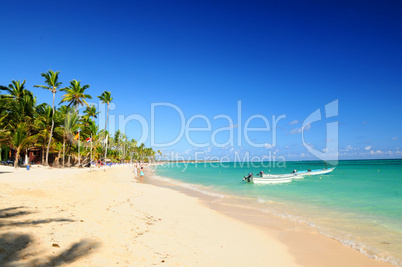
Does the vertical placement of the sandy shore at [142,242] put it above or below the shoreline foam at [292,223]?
above

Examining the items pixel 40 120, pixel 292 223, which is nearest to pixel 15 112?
pixel 40 120

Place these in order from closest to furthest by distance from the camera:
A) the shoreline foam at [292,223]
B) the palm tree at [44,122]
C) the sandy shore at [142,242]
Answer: the sandy shore at [142,242] → the shoreline foam at [292,223] → the palm tree at [44,122]

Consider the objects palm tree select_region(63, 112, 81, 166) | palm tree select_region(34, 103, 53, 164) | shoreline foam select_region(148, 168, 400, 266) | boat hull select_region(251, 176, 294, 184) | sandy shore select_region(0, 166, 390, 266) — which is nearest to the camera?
sandy shore select_region(0, 166, 390, 266)

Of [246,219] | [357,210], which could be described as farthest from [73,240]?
[357,210]

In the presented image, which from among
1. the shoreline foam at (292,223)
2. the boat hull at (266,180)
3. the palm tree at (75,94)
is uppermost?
the palm tree at (75,94)

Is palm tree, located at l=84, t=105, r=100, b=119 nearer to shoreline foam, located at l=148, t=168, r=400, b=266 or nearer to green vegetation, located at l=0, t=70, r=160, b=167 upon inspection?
green vegetation, located at l=0, t=70, r=160, b=167

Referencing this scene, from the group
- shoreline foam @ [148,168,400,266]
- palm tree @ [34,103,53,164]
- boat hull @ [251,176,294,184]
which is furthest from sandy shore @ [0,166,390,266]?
palm tree @ [34,103,53,164]

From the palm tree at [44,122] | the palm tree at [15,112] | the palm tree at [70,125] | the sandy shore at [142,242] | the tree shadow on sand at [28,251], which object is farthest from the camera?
the palm tree at [70,125]

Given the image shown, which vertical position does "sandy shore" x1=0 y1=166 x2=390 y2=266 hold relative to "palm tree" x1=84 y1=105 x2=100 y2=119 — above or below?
below

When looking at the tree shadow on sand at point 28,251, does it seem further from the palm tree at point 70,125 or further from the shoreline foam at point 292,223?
the palm tree at point 70,125

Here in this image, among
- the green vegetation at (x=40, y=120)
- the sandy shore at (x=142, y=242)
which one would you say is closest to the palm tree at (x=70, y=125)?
the green vegetation at (x=40, y=120)

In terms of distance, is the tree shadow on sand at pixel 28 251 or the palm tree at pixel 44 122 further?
A: the palm tree at pixel 44 122

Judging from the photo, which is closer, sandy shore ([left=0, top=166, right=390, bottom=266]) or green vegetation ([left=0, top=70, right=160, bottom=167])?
sandy shore ([left=0, top=166, right=390, bottom=266])

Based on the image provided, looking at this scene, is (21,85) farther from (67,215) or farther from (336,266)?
(336,266)
